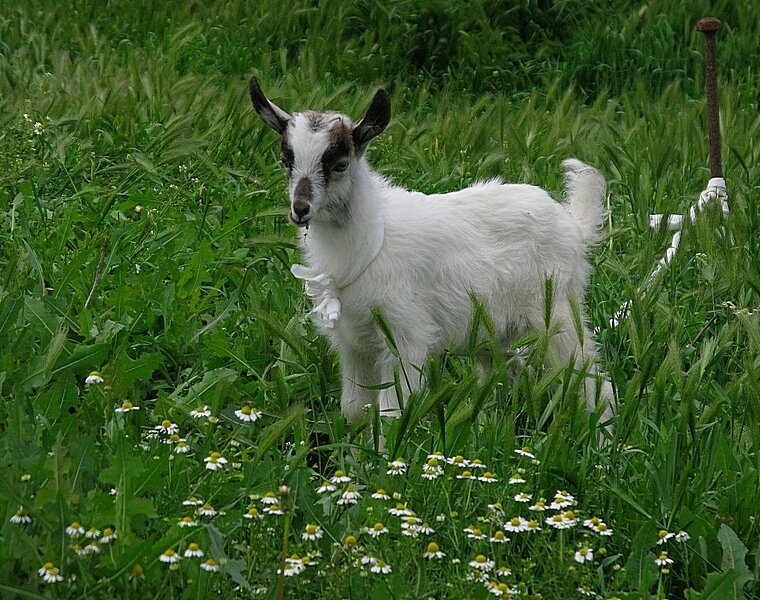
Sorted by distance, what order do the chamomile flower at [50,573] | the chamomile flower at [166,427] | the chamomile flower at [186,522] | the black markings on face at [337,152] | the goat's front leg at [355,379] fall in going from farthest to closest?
the goat's front leg at [355,379]
the black markings on face at [337,152]
the chamomile flower at [166,427]
the chamomile flower at [186,522]
the chamomile flower at [50,573]

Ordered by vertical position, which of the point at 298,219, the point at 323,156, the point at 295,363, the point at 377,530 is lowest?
the point at 295,363

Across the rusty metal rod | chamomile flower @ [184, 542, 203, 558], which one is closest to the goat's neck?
chamomile flower @ [184, 542, 203, 558]

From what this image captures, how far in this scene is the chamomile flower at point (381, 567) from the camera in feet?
9.72

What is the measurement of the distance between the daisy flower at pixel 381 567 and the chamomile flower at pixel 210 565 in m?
0.38

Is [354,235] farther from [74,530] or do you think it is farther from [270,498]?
[74,530]

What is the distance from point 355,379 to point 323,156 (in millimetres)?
848

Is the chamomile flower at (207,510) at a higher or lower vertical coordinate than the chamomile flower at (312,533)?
higher

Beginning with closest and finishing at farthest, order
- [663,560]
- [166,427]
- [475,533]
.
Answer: [475,533] < [663,560] < [166,427]

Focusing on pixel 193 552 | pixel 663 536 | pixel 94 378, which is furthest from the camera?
pixel 94 378

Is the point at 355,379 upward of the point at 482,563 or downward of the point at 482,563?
downward

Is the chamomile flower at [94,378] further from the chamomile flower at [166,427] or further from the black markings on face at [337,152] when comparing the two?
the black markings on face at [337,152]

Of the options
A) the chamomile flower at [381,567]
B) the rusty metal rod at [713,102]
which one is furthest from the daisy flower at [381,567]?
the rusty metal rod at [713,102]

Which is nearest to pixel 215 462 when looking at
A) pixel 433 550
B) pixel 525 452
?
pixel 433 550

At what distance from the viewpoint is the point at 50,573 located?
2826 millimetres
